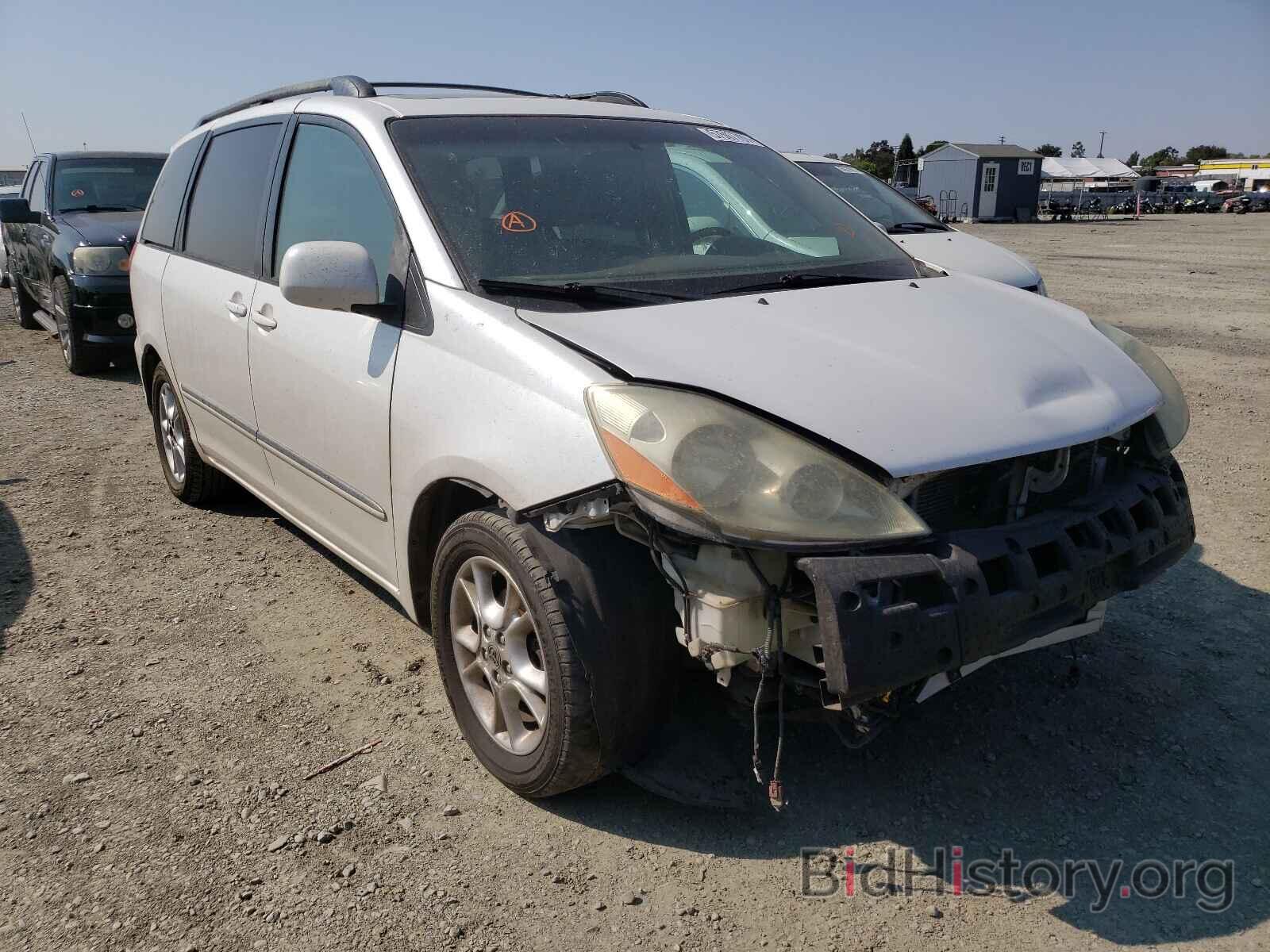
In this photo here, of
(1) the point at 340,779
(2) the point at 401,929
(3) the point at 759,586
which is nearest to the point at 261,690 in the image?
(1) the point at 340,779

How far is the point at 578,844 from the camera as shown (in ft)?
8.42

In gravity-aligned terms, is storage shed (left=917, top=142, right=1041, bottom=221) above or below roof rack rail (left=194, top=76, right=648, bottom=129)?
below

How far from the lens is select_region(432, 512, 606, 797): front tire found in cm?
240

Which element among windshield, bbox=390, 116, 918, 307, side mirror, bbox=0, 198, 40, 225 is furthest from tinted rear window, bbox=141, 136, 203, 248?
side mirror, bbox=0, 198, 40, 225

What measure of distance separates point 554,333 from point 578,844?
1301mm

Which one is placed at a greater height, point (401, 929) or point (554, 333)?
point (554, 333)

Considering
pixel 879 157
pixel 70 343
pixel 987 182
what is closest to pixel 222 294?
pixel 70 343

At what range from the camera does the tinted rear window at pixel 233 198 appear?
3.85m

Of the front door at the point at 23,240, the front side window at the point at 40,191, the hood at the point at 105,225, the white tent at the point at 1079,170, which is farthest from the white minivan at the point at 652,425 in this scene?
the white tent at the point at 1079,170

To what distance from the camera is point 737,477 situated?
2.17m

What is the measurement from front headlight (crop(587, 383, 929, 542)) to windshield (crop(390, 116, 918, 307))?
2.08 ft

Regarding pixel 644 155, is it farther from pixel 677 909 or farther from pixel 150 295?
pixel 150 295

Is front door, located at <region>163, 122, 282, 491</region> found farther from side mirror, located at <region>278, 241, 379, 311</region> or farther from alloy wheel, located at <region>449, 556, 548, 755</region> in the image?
alloy wheel, located at <region>449, 556, 548, 755</region>

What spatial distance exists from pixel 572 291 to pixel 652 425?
0.70 metres
